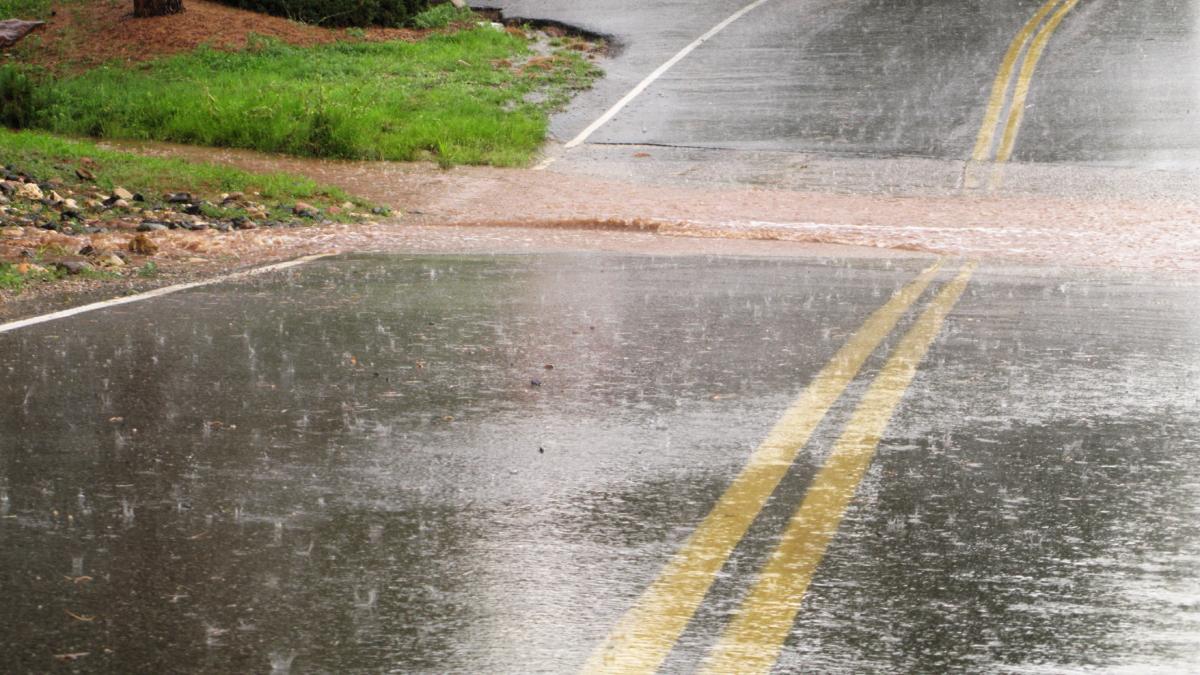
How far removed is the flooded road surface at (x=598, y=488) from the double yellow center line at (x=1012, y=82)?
8746 millimetres

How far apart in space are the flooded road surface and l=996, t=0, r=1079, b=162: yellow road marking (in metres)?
8.77

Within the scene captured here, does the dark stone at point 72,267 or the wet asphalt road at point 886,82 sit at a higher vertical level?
the wet asphalt road at point 886,82

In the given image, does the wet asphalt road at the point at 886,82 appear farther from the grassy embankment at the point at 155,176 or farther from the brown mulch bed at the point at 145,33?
the brown mulch bed at the point at 145,33

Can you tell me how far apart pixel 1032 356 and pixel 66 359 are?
4.88 metres

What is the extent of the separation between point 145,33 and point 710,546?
20.3 m

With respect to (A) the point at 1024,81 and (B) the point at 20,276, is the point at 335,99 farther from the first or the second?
(A) the point at 1024,81

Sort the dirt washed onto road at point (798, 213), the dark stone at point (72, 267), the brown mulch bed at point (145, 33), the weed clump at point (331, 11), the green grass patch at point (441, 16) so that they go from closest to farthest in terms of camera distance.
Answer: the dark stone at point (72, 267)
the dirt washed onto road at point (798, 213)
the brown mulch bed at point (145, 33)
the weed clump at point (331, 11)
the green grass patch at point (441, 16)

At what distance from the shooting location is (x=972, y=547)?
499 centimetres

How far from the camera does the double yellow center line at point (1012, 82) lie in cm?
1822

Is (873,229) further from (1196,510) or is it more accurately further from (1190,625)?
(1190,625)

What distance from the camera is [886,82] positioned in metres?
21.7

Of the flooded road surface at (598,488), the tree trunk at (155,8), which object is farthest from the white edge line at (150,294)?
the tree trunk at (155,8)

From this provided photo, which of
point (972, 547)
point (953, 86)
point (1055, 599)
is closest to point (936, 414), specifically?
point (972, 547)

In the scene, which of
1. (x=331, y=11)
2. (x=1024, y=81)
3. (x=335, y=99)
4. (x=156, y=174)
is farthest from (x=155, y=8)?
(x=1024, y=81)
